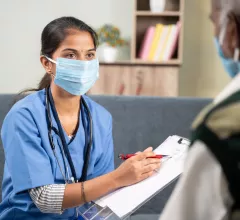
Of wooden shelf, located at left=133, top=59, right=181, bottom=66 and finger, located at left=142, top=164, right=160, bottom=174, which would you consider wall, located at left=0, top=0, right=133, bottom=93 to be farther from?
finger, located at left=142, top=164, right=160, bottom=174

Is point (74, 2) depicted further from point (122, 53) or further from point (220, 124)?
point (220, 124)

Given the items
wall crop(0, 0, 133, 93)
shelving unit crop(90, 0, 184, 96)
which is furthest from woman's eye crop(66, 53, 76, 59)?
wall crop(0, 0, 133, 93)

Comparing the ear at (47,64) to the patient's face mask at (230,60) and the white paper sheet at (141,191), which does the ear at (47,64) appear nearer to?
the white paper sheet at (141,191)

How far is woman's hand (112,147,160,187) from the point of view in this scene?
4.58 feet

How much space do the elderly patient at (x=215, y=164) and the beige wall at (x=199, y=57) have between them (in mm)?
3142

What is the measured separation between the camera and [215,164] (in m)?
0.58

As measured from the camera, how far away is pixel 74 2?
3775 millimetres

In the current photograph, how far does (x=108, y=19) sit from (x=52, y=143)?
8.13 feet

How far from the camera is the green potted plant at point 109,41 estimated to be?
3.49 meters

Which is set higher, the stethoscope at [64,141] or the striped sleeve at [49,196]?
the stethoscope at [64,141]

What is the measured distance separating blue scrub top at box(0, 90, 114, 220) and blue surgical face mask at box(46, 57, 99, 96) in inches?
3.6

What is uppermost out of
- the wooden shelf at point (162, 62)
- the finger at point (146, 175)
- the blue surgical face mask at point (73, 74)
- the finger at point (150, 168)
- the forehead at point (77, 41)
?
the forehead at point (77, 41)

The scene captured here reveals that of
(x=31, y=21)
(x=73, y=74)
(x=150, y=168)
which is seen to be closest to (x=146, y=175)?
(x=150, y=168)

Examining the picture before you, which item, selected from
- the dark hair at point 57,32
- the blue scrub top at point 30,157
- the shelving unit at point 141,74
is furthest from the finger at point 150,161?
the shelving unit at point 141,74
